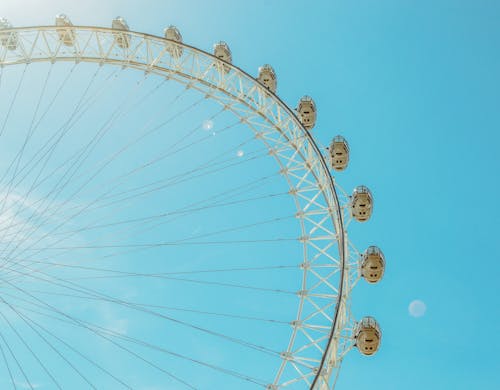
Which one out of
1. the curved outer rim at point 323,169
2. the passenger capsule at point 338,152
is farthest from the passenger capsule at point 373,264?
the passenger capsule at point 338,152

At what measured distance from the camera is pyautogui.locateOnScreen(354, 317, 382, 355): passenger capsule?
14047 mm

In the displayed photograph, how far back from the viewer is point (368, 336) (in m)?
14.0

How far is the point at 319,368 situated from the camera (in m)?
12.7

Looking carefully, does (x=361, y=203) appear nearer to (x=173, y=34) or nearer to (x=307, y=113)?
(x=307, y=113)

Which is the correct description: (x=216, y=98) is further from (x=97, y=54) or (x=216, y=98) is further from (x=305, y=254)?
(x=305, y=254)

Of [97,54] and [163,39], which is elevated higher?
[163,39]

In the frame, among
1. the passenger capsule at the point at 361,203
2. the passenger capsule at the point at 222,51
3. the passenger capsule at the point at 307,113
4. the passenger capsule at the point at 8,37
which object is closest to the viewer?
the passenger capsule at the point at 361,203

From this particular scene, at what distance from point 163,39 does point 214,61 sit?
212 centimetres

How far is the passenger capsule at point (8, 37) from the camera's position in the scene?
65.1 feet

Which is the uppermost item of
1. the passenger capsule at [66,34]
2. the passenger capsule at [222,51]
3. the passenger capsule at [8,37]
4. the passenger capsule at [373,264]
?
the passenger capsule at [222,51]

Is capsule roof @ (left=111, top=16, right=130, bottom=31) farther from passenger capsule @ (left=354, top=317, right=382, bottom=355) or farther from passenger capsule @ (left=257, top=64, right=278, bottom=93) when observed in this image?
passenger capsule @ (left=354, top=317, right=382, bottom=355)

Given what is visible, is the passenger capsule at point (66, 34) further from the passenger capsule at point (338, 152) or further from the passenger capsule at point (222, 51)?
the passenger capsule at point (338, 152)

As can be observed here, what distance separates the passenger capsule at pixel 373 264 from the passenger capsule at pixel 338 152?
3.63 m

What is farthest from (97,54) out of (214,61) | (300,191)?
(300,191)
